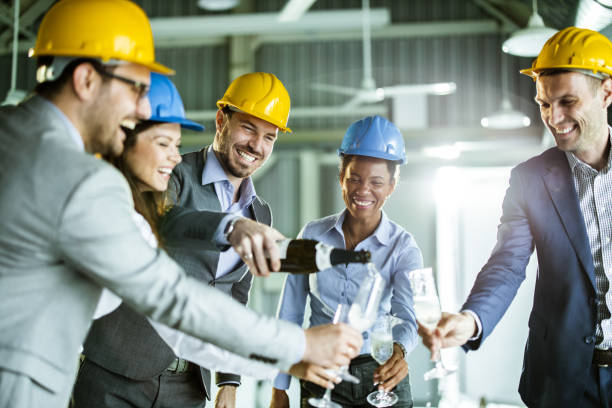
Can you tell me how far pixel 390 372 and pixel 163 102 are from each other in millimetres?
1129

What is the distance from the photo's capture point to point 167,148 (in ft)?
6.45

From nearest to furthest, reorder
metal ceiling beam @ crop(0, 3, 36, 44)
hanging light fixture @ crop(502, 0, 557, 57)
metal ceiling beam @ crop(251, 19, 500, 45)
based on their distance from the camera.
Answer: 1. hanging light fixture @ crop(502, 0, 557, 57)
2. metal ceiling beam @ crop(0, 3, 36, 44)
3. metal ceiling beam @ crop(251, 19, 500, 45)

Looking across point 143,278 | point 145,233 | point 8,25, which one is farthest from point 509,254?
point 8,25

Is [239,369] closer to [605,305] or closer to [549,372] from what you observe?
[549,372]

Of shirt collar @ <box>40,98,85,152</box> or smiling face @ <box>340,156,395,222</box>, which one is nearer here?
shirt collar @ <box>40,98,85,152</box>

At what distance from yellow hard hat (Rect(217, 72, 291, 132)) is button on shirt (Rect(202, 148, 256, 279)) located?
232 mm

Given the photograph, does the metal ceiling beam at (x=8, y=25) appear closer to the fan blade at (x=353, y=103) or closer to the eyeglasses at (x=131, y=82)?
the fan blade at (x=353, y=103)

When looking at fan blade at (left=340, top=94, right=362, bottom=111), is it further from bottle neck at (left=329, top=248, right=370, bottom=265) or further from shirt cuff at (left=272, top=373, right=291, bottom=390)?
bottle neck at (left=329, top=248, right=370, bottom=265)

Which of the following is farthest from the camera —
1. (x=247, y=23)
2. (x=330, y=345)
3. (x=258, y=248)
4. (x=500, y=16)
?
(x=500, y=16)

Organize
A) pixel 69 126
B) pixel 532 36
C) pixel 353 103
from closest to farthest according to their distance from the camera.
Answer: pixel 69 126 → pixel 532 36 → pixel 353 103

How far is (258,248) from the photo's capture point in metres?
1.64

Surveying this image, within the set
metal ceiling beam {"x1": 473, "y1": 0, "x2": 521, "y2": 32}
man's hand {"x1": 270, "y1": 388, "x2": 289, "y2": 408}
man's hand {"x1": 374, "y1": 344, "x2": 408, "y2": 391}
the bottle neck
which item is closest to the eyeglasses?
the bottle neck

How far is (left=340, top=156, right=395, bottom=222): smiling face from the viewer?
244cm

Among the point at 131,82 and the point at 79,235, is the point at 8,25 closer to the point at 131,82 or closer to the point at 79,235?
the point at 131,82
